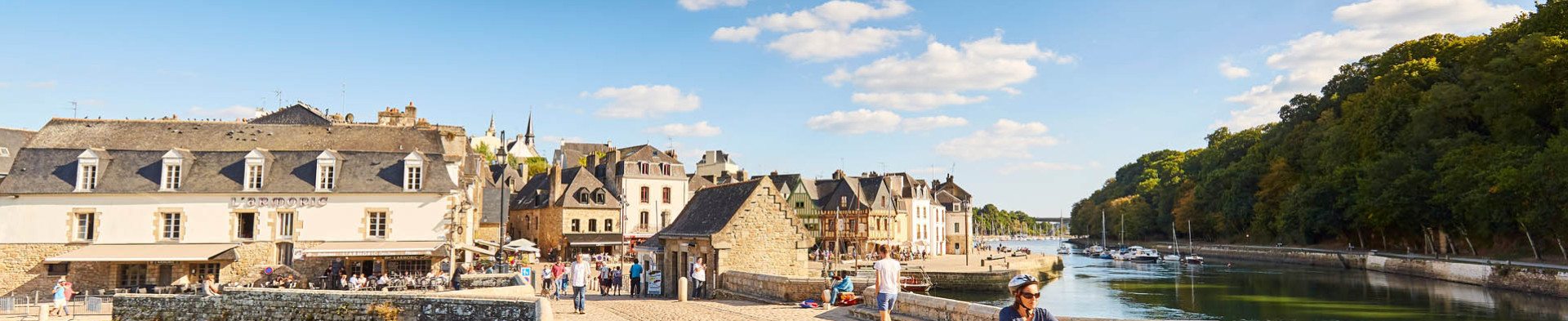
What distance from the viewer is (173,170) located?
26906mm

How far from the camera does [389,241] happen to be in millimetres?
27188

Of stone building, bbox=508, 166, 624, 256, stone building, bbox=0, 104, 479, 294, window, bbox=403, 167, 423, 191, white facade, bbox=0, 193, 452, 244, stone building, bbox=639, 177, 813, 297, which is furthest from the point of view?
stone building, bbox=508, 166, 624, 256

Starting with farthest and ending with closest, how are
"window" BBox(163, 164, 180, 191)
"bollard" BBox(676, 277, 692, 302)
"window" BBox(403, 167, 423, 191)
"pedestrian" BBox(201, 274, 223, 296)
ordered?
"window" BBox(403, 167, 423, 191) < "window" BBox(163, 164, 180, 191) < "pedestrian" BBox(201, 274, 223, 296) < "bollard" BBox(676, 277, 692, 302)

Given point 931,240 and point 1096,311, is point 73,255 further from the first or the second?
point 931,240

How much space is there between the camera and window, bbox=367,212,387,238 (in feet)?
89.9

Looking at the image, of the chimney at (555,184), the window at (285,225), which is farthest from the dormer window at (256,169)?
the chimney at (555,184)

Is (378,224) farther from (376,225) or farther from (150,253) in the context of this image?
(150,253)

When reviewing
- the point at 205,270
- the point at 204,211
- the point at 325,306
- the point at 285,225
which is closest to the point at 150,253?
the point at 205,270

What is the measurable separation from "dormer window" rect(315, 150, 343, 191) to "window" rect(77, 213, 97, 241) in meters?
5.91

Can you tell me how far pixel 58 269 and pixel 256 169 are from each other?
5543mm

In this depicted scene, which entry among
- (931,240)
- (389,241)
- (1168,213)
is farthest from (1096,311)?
(1168,213)

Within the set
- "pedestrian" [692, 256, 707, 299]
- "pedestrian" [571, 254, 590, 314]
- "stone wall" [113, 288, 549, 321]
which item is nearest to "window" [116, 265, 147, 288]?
"stone wall" [113, 288, 549, 321]

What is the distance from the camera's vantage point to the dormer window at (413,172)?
27781 millimetres

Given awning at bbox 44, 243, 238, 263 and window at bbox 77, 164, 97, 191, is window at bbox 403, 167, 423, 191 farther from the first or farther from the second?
window at bbox 77, 164, 97, 191
